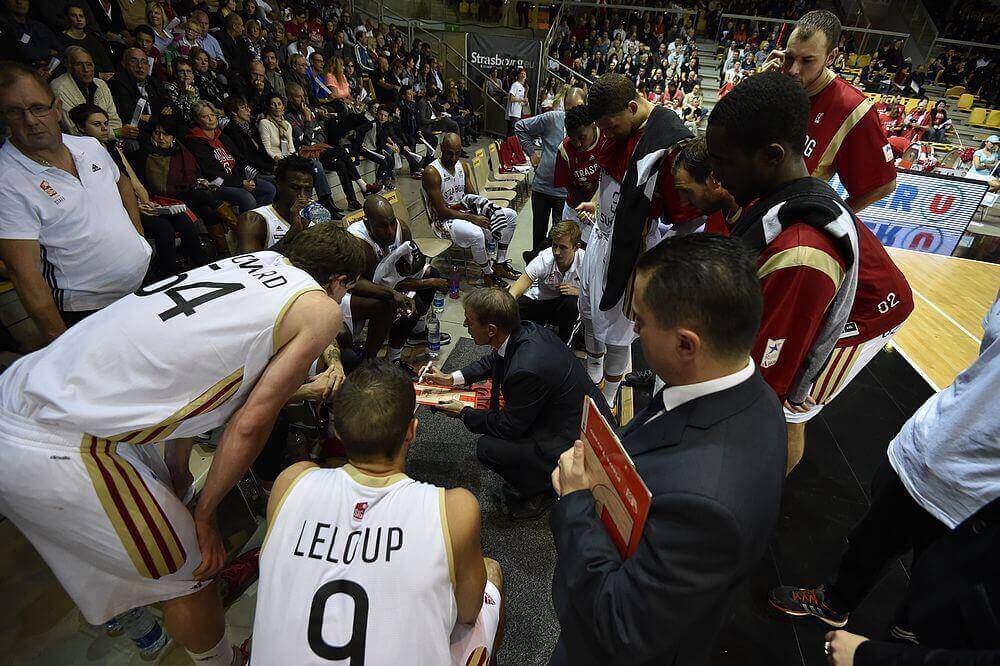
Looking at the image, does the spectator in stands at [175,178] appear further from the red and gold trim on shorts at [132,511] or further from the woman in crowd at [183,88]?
the red and gold trim on shorts at [132,511]

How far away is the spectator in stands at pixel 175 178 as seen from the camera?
14.5 ft

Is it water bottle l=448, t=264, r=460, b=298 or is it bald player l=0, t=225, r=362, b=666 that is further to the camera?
water bottle l=448, t=264, r=460, b=298

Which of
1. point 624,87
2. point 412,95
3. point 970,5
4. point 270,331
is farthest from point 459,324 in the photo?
point 970,5

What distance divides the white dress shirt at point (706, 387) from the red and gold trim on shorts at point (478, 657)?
1.05 meters

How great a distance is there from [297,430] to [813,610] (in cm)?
276

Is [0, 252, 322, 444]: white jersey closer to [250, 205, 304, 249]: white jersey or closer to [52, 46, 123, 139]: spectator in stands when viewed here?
[250, 205, 304, 249]: white jersey

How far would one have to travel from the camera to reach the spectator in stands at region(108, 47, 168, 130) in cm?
475

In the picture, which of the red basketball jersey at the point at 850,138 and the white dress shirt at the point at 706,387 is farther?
the red basketball jersey at the point at 850,138

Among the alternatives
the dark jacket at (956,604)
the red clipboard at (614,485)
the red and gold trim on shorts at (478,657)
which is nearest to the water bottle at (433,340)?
the red and gold trim on shorts at (478,657)

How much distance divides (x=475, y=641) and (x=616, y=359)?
2105 millimetres

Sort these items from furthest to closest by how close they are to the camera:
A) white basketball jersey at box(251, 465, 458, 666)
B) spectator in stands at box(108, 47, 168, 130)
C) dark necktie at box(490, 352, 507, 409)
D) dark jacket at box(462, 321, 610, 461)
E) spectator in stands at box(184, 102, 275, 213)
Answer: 1. spectator in stands at box(184, 102, 275, 213)
2. spectator in stands at box(108, 47, 168, 130)
3. dark necktie at box(490, 352, 507, 409)
4. dark jacket at box(462, 321, 610, 461)
5. white basketball jersey at box(251, 465, 458, 666)

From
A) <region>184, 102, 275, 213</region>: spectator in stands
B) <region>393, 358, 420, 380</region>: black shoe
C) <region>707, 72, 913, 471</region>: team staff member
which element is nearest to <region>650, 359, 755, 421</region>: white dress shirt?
<region>707, 72, 913, 471</region>: team staff member

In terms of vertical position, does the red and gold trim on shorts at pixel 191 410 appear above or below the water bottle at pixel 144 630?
above

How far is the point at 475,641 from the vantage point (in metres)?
1.53
